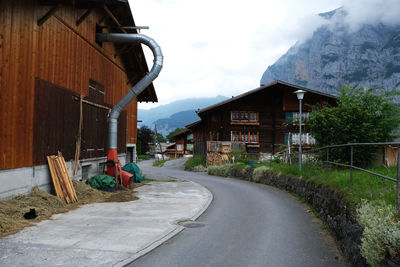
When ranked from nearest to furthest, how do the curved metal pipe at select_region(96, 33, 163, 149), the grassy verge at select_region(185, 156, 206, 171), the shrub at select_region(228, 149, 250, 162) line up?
the curved metal pipe at select_region(96, 33, 163, 149) → the shrub at select_region(228, 149, 250, 162) → the grassy verge at select_region(185, 156, 206, 171)

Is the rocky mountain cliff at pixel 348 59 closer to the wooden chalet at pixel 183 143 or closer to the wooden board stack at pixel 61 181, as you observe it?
the wooden chalet at pixel 183 143

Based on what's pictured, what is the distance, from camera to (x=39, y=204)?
970 cm

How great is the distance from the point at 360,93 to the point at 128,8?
12136 millimetres

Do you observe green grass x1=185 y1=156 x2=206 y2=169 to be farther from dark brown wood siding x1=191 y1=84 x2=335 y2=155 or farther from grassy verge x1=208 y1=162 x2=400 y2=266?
grassy verge x1=208 y1=162 x2=400 y2=266

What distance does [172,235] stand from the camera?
300 inches

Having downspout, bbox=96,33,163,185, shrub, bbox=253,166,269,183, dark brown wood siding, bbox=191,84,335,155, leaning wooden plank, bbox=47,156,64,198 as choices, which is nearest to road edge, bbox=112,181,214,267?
leaning wooden plank, bbox=47,156,64,198

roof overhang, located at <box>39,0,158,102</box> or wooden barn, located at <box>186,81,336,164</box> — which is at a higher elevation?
roof overhang, located at <box>39,0,158,102</box>

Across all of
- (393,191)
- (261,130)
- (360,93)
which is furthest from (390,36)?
(393,191)

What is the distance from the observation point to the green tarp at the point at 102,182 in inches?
559

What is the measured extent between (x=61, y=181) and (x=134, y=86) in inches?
281

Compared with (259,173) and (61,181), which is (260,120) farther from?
(61,181)

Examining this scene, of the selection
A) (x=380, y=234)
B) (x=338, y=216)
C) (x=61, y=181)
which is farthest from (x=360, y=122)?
(x=61, y=181)

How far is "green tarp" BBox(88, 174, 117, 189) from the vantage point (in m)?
14.2

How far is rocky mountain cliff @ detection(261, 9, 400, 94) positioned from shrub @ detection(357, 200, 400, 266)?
11886 centimetres
